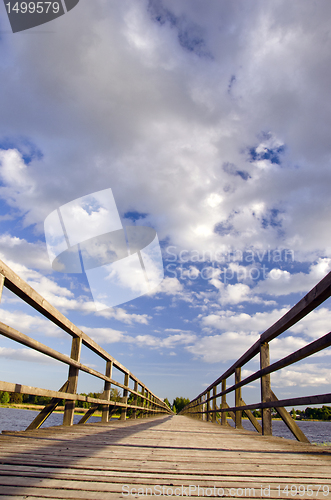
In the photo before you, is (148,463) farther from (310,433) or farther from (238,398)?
(310,433)

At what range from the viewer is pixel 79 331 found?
11.9ft

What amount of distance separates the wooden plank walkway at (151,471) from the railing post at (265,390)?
44.5 inches

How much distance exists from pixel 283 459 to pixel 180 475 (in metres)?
0.87

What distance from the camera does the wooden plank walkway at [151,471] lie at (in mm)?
1343

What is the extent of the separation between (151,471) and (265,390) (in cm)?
232

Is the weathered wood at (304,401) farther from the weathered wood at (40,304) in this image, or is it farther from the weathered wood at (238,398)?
the weathered wood at (40,304)

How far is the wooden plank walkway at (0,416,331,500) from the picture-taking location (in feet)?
4.41

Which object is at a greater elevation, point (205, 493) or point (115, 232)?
point (115, 232)

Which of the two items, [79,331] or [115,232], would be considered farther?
[115,232]

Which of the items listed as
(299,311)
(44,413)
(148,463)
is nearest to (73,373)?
(44,413)

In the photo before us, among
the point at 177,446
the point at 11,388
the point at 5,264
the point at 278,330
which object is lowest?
the point at 177,446

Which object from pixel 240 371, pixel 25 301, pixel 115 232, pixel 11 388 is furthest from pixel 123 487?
pixel 115 232

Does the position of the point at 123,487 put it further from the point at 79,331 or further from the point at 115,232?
the point at 115,232

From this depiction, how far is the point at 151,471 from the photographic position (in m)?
1.66
